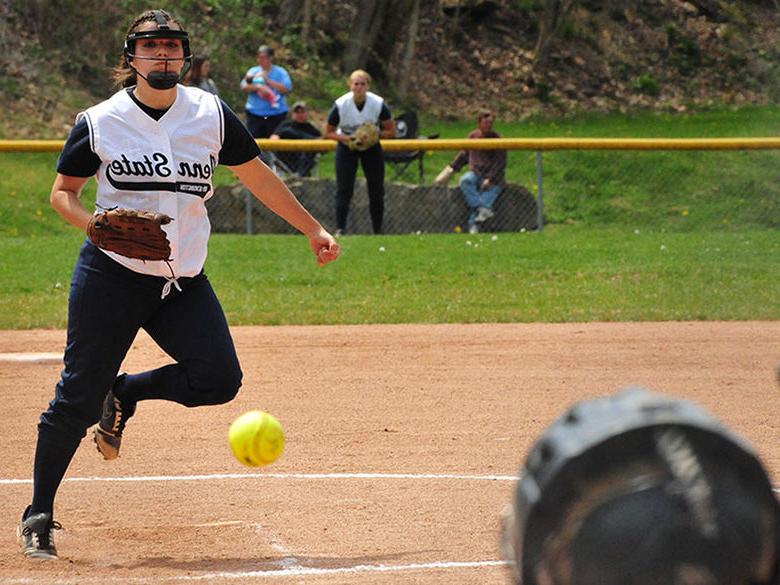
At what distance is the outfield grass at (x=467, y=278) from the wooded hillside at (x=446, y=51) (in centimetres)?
806

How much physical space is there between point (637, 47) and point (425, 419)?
24.4 m

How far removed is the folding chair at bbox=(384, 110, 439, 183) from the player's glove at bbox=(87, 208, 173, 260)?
1389 cm

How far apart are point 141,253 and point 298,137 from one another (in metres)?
13.5

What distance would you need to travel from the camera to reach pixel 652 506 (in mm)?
1659

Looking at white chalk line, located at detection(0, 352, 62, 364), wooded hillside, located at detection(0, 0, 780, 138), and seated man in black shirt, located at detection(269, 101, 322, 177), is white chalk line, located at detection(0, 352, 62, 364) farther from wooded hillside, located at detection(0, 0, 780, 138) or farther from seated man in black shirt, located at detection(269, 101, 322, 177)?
wooded hillside, located at detection(0, 0, 780, 138)

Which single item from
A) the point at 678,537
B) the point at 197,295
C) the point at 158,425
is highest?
the point at 678,537

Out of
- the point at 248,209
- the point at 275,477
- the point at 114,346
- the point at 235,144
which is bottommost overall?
the point at 248,209

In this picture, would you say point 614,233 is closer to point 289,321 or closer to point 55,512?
point 289,321

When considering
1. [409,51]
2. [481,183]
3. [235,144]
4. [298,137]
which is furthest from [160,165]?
[409,51]

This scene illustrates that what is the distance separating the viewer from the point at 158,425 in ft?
25.6

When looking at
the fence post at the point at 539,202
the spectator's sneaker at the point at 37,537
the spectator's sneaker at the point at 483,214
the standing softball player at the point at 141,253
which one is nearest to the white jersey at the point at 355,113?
the spectator's sneaker at the point at 483,214

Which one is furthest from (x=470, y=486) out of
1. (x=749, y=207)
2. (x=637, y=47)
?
(x=637, y=47)

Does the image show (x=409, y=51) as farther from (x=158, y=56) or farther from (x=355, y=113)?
(x=158, y=56)

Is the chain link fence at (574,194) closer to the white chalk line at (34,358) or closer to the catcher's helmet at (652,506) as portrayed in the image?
the white chalk line at (34,358)
